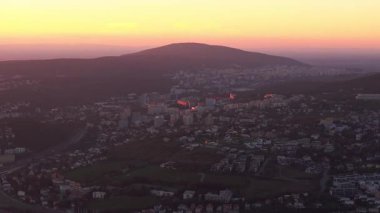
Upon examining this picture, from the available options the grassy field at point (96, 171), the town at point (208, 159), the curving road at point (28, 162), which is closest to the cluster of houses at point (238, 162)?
the town at point (208, 159)

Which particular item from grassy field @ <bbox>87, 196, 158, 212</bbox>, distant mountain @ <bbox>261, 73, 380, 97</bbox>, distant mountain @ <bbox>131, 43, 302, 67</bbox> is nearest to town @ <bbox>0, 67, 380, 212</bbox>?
grassy field @ <bbox>87, 196, 158, 212</bbox>

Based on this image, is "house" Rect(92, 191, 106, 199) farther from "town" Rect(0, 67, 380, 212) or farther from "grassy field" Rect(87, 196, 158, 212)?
"grassy field" Rect(87, 196, 158, 212)

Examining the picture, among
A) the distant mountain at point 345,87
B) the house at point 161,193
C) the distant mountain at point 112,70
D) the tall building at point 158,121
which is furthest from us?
the distant mountain at point 112,70

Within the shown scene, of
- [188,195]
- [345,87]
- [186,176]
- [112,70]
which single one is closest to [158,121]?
[186,176]

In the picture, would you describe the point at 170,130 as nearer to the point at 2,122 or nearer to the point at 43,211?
the point at 2,122

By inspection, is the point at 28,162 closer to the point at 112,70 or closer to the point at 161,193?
the point at 161,193

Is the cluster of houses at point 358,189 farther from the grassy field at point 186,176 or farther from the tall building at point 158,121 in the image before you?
the tall building at point 158,121
